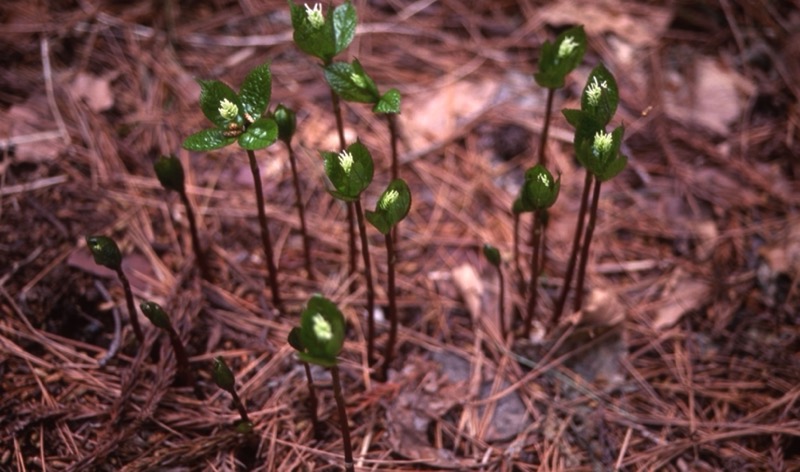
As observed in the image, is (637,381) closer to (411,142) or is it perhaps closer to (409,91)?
(411,142)

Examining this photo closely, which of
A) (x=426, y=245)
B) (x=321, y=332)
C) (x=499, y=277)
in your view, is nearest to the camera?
(x=321, y=332)

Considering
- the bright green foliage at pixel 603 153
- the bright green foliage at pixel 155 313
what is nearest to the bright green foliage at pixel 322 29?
the bright green foliage at pixel 603 153

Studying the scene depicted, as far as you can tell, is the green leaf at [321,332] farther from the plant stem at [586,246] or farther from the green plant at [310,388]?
the plant stem at [586,246]

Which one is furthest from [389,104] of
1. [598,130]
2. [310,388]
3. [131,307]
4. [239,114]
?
[131,307]

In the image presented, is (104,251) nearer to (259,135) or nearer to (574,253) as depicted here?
(259,135)

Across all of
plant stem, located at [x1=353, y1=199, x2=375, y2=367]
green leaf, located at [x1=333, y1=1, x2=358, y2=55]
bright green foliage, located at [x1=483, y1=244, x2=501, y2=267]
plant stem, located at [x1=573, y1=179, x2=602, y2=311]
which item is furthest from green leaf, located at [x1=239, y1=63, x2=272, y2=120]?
plant stem, located at [x1=573, y1=179, x2=602, y2=311]

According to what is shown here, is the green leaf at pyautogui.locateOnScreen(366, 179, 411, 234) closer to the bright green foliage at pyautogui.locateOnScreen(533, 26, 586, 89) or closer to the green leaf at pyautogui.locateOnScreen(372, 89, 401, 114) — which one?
the green leaf at pyautogui.locateOnScreen(372, 89, 401, 114)
